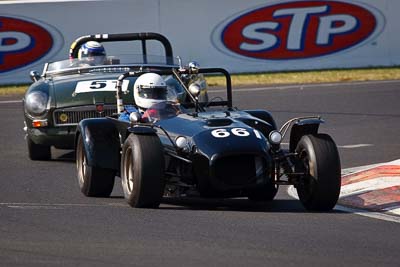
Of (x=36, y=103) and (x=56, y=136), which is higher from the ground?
(x=36, y=103)

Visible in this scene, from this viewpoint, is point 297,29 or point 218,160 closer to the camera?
point 218,160

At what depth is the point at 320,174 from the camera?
9836mm

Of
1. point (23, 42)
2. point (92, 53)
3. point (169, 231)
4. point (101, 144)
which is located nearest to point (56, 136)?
point (92, 53)

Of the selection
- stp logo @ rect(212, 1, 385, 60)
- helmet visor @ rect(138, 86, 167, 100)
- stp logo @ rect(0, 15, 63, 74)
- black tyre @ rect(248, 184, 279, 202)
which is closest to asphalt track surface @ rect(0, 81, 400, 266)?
black tyre @ rect(248, 184, 279, 202)

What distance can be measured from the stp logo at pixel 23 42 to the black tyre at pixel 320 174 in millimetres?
14969

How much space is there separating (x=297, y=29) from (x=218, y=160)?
1585 cm

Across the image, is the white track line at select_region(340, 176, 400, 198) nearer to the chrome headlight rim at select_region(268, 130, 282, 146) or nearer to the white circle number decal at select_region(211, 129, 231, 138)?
the chrome headlight rim at select_region(268, 130, 282, 146)

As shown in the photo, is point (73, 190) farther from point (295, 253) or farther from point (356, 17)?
point (356, 17)

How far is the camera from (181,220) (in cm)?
952

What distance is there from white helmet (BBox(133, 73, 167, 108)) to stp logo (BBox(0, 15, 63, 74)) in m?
13.3

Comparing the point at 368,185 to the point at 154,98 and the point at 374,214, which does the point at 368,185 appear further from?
the point at 154,98

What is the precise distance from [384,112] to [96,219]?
10.6m

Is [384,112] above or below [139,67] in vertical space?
Answer: below

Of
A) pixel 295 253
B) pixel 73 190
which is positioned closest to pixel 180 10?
pixel 73 190
